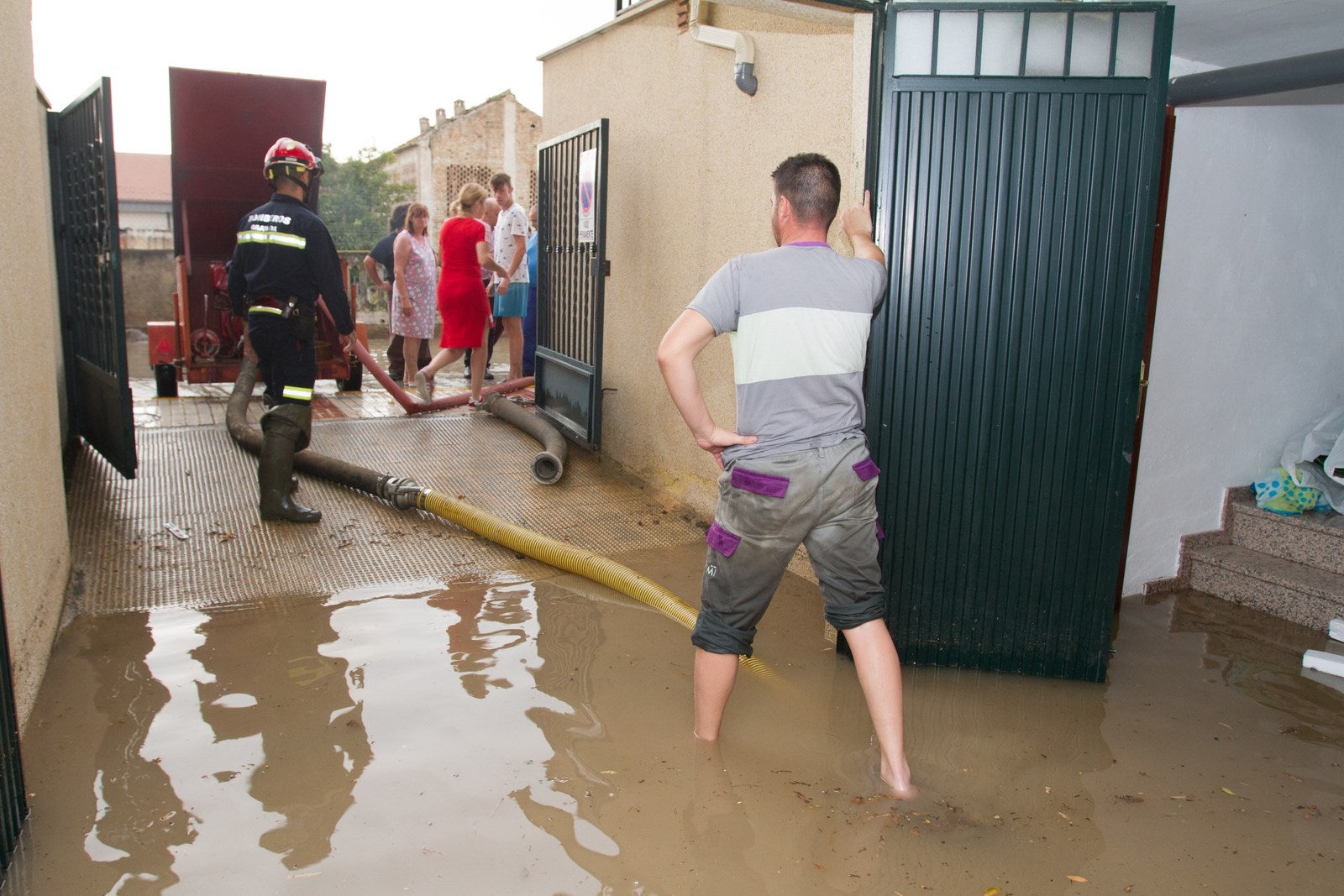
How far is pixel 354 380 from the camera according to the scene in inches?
354

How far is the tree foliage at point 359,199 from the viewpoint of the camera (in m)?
31.6

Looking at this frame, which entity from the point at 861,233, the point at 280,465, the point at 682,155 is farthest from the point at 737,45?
the point at 280,465

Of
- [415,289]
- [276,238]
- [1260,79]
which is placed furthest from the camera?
[415,289]

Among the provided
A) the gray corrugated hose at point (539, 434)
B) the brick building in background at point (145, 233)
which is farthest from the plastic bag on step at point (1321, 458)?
the brick building in background at point (145, 233)

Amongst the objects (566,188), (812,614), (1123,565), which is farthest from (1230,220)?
(566,188)

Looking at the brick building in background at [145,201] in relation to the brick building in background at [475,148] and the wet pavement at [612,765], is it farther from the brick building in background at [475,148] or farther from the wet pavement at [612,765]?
the wet pavement at [612,765]

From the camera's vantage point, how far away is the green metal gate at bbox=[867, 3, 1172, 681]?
11.2 feet

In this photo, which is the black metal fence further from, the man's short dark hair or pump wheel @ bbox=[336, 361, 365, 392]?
pump wheel @ bbox=[336, 361, 365, 392]

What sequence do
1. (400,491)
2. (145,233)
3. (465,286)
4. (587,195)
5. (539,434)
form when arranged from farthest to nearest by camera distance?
(145,233)
(465,286)
(539,434)
(587,195)
(400,491)

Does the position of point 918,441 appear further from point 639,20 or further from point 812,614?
point 639,20

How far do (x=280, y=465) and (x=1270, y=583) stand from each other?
492cm

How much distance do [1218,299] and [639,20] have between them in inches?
143

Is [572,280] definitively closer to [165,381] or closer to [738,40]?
[738,40]

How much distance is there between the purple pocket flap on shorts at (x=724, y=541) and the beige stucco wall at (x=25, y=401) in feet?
6.50
